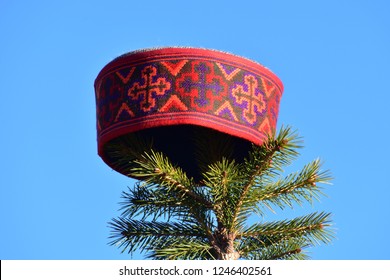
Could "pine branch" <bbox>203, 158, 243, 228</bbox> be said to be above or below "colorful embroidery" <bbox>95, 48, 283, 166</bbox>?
below

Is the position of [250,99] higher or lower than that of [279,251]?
higher

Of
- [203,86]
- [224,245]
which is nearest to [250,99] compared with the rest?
[203,86]

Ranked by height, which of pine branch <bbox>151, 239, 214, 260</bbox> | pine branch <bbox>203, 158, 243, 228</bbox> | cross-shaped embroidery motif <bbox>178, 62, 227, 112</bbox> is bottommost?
pine branch <bbox>151, 239, 214, 260</bbox>

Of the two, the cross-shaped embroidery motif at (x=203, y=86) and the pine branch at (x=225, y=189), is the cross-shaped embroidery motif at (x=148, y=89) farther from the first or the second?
the pine branch at (x=225, y=189)

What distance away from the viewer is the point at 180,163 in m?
5.74

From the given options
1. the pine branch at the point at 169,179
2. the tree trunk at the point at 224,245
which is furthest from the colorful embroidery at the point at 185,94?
the tree trunk at the point at 224,245

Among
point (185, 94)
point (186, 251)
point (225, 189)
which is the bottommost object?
point (186, 251)

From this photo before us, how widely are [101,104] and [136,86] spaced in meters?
0.28

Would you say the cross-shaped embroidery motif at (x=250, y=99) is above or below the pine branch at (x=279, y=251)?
above

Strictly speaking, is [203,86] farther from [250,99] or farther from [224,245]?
[224,245]

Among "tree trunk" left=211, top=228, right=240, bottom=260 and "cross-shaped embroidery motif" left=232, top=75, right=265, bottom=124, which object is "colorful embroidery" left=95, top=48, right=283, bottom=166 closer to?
"cross-shaped embroidery motif" left=232, top=75, right=265, bottom=124

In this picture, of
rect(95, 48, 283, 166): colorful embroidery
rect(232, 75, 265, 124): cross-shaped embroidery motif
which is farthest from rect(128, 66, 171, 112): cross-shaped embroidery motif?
rect(232, 75, 265, 124): cross-shaped embroidery motif

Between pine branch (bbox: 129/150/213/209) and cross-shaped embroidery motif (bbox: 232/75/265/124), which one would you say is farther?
cross-shaped embroidery motif (bbox: 232/75/265/124)
